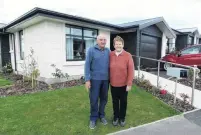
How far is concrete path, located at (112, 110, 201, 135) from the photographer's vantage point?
3408 mm

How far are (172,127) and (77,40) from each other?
19.8 feet

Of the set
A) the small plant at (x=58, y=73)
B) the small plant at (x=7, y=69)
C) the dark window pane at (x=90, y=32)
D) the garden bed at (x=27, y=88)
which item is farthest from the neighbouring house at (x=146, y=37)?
the small plant at (x=7, y=69)

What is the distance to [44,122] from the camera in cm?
364

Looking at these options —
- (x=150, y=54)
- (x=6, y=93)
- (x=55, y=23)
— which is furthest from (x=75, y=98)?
(x=150, y=54)

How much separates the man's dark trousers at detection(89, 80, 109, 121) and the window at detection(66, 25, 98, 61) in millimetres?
4780

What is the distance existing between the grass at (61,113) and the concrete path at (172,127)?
0.21m

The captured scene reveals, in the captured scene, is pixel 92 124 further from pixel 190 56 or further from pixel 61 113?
pixel 190 56

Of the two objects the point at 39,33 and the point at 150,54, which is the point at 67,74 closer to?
the point at 39,33

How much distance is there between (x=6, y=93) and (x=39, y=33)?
3.07 metres

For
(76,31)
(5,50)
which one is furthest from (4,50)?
(76,31)

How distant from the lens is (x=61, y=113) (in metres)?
4.15

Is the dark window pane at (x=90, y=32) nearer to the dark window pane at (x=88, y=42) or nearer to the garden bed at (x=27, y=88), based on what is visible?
the dark window pane at (x=88, y=42)

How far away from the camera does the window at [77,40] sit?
8.00 meters

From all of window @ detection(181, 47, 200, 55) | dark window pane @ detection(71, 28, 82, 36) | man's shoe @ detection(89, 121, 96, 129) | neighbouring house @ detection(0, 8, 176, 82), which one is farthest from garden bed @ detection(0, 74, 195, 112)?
window @ detection(181, 47, 200, 55)
